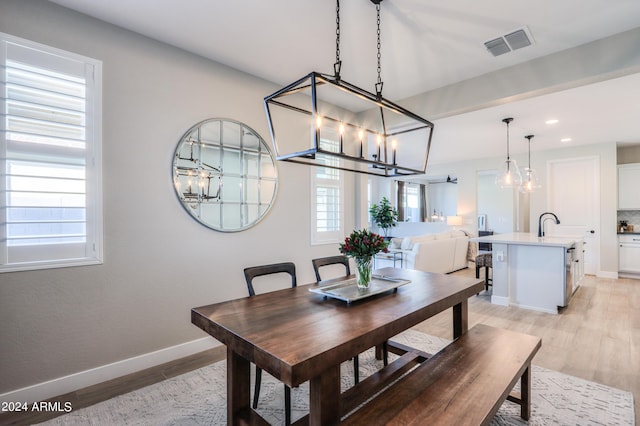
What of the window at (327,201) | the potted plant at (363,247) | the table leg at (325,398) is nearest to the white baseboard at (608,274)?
the window at (327,201)

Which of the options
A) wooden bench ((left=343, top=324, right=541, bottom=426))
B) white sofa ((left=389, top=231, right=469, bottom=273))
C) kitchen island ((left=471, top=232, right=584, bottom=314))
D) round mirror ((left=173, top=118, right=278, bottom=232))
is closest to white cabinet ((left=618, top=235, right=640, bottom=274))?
kitchen island ((left=471, top=232, right=584, bottom=314))

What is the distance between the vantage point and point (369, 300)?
1.94 meters

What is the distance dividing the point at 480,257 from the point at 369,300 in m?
4.04

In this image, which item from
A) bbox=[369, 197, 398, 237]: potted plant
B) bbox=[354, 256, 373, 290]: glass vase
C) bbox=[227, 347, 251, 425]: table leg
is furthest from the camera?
bbox=[369, 197, 398, 237]: potted plant

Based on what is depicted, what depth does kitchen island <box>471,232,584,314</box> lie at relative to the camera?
4.02 meters

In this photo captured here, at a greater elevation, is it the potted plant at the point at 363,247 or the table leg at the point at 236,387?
the potted plant at the point at 363,247

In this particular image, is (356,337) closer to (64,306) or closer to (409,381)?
(409,381)

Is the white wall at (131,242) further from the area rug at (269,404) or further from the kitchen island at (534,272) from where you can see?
the kitchen island at (534,272)

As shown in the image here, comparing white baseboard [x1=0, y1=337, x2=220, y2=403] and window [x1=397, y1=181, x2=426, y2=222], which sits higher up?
window [x1=397, y1=181, x2=426, y2=222]

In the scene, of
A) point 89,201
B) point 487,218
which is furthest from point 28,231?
point 487,218

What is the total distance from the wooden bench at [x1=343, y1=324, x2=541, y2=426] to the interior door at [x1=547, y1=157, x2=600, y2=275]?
604cm

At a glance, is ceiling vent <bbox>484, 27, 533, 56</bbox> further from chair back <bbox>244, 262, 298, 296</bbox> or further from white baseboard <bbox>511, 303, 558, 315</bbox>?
white baseboard <bbox>511, 303, 558, 315</bbox>

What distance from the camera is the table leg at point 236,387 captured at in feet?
5.45

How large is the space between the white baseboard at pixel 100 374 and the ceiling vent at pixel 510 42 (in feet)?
12.3
